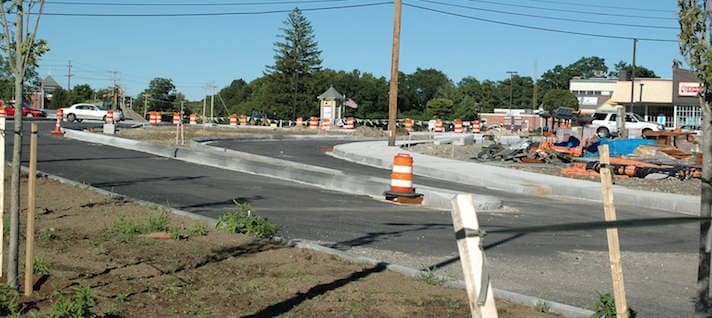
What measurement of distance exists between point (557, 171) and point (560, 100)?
7526cm

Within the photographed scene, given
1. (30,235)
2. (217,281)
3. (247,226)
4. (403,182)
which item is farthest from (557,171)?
(30,235)

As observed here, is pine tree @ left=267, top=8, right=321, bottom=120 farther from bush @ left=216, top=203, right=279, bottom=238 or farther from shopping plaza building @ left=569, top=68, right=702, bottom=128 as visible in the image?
bush @ left=216, top=203, right=279, bottom=238

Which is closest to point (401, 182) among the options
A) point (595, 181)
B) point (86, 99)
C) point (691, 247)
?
point (691, 247)

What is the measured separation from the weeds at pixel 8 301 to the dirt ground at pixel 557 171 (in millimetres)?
17323

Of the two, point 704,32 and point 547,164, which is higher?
point 704,32

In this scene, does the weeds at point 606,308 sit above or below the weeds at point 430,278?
above

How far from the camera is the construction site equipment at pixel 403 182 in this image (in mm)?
15547

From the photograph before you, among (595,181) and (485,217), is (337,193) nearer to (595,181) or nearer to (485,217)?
(485,217)

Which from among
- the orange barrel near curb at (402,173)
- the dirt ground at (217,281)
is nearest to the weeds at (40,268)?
the dirt ground at (217,281)

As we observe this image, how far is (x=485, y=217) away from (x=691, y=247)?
3498mm

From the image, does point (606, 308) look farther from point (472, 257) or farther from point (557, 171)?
point (557, 171)

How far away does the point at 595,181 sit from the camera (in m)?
22.0

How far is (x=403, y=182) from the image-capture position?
15.7 metres

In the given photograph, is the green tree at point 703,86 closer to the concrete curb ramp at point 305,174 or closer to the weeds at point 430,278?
the weeds at point 430,278
